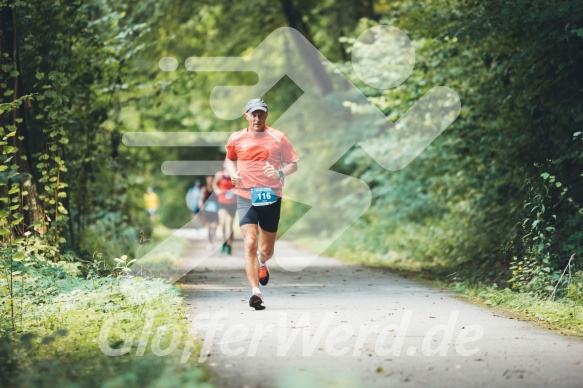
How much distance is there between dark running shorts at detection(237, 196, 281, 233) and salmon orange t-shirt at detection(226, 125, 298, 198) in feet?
0.33

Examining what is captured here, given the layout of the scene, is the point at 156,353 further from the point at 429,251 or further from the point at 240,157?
the point at 429,251

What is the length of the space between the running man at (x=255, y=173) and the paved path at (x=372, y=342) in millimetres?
793

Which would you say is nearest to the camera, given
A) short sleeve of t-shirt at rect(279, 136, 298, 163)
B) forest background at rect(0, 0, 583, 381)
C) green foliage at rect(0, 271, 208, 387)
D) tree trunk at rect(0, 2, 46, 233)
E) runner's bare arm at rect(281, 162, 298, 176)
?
green foliage at rect(0, 271, 208, 387)

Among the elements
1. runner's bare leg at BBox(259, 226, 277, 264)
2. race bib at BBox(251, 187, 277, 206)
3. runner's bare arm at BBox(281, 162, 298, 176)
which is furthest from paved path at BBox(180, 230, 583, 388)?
runner's bare arm at BBox(281, 162, 298, 176)

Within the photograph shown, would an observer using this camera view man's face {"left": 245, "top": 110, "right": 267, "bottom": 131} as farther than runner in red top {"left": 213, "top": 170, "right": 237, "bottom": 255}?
No

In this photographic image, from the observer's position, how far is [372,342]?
295 inches

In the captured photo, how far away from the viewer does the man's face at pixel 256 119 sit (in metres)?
9.90

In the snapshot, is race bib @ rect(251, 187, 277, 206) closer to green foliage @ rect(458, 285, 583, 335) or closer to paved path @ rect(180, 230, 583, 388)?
paved path @ rect(180, 230, 583, 388)

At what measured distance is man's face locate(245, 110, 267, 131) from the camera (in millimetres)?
9898

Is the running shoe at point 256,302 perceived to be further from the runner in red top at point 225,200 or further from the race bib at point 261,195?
the runner in red top at point 225,200

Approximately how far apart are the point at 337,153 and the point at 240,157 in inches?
653

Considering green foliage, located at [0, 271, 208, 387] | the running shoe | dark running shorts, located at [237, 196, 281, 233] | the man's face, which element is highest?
the man's face

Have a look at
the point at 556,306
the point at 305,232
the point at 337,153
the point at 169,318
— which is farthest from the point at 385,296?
the point at 305,232

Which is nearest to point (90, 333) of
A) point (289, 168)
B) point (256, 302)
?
point (256, 302)
